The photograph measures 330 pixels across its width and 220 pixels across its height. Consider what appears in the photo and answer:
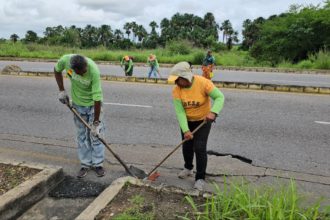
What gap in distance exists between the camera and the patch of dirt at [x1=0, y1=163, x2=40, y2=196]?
3754 millimetres

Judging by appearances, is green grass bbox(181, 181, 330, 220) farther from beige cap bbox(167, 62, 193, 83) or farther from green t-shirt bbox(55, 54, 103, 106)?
green t-shirt bbox(55, 54, 103, 106)

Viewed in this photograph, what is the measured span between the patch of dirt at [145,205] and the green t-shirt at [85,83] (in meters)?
1.25

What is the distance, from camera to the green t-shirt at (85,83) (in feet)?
13.7

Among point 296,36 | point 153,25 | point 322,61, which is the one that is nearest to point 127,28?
point 153,25

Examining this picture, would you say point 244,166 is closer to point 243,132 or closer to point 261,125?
point 243,132

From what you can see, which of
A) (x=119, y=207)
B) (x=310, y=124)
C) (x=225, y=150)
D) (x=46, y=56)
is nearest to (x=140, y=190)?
(x=119, y=207)

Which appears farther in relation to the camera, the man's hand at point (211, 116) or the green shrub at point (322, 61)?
the green shrub at point (322, 61)

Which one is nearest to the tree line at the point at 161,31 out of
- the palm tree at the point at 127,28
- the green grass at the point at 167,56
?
the palm tree at the point at 127,28

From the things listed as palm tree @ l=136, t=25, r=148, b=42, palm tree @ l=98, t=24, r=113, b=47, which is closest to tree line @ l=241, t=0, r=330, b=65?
palm tree @ l=98, t=24, r=113, b=47

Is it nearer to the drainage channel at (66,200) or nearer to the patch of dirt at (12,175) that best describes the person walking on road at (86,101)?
the drainage channel at (66,200)

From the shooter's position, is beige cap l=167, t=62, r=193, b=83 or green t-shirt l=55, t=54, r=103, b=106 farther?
green t-shirt l=55, t=54, r=103, b=106

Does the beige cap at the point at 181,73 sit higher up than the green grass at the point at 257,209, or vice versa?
the beige cap at the point at 181,73

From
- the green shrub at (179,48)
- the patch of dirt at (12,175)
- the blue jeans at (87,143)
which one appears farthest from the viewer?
the green shrub at (179,48)

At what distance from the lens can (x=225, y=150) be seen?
558 centimetres
